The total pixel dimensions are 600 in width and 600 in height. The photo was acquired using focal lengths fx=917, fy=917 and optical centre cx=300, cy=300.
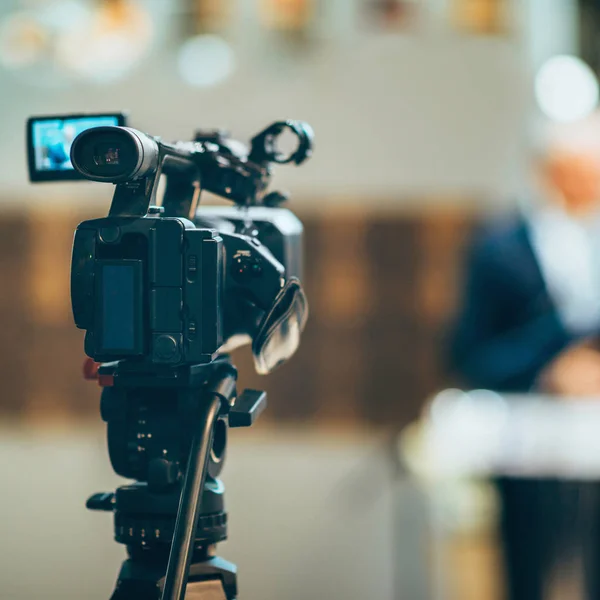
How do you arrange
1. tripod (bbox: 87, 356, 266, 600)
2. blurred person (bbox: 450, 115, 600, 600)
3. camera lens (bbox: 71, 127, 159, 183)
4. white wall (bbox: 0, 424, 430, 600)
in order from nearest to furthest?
camera lens (bbox: 71, 127, 159, 183)
tripod (bbox: 87, 356, 266, 600)
blurred person (bbox: 450, 115, 600, 600)
white wall (bbox: 0, 424, 430, 600)

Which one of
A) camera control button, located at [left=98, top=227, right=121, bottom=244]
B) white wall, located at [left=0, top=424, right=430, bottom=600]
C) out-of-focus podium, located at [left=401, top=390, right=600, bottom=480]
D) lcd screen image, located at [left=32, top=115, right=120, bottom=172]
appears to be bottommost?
white wall, located at [left=0, top=424, right=430, bottom=600]

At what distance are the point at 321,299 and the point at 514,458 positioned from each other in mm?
1346

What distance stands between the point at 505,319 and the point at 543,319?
16 cm

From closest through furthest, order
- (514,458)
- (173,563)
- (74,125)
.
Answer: (173,563) < (74,125) < (514,458)

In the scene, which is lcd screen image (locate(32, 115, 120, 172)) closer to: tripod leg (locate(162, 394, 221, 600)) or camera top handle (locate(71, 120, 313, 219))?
camera top handle (locate(71, 120, 313, 219))

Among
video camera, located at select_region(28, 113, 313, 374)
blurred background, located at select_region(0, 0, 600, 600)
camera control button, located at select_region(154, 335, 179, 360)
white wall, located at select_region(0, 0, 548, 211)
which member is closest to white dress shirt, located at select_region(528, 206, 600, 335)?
blurred background, located at select_region(0, 0, 600, 600)

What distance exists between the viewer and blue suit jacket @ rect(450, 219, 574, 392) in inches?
92.5

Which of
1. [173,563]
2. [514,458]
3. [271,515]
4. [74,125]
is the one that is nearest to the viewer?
[173,563]

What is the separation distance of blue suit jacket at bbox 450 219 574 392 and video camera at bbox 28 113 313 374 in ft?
4.81

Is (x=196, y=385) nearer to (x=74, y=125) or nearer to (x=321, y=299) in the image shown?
(x=74, y=125)

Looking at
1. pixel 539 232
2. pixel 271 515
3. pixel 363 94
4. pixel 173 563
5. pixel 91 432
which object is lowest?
pixel 271 515

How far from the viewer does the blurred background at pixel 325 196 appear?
3533 mm

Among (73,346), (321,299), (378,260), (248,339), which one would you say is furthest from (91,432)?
(248,339)

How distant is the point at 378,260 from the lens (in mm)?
3584
